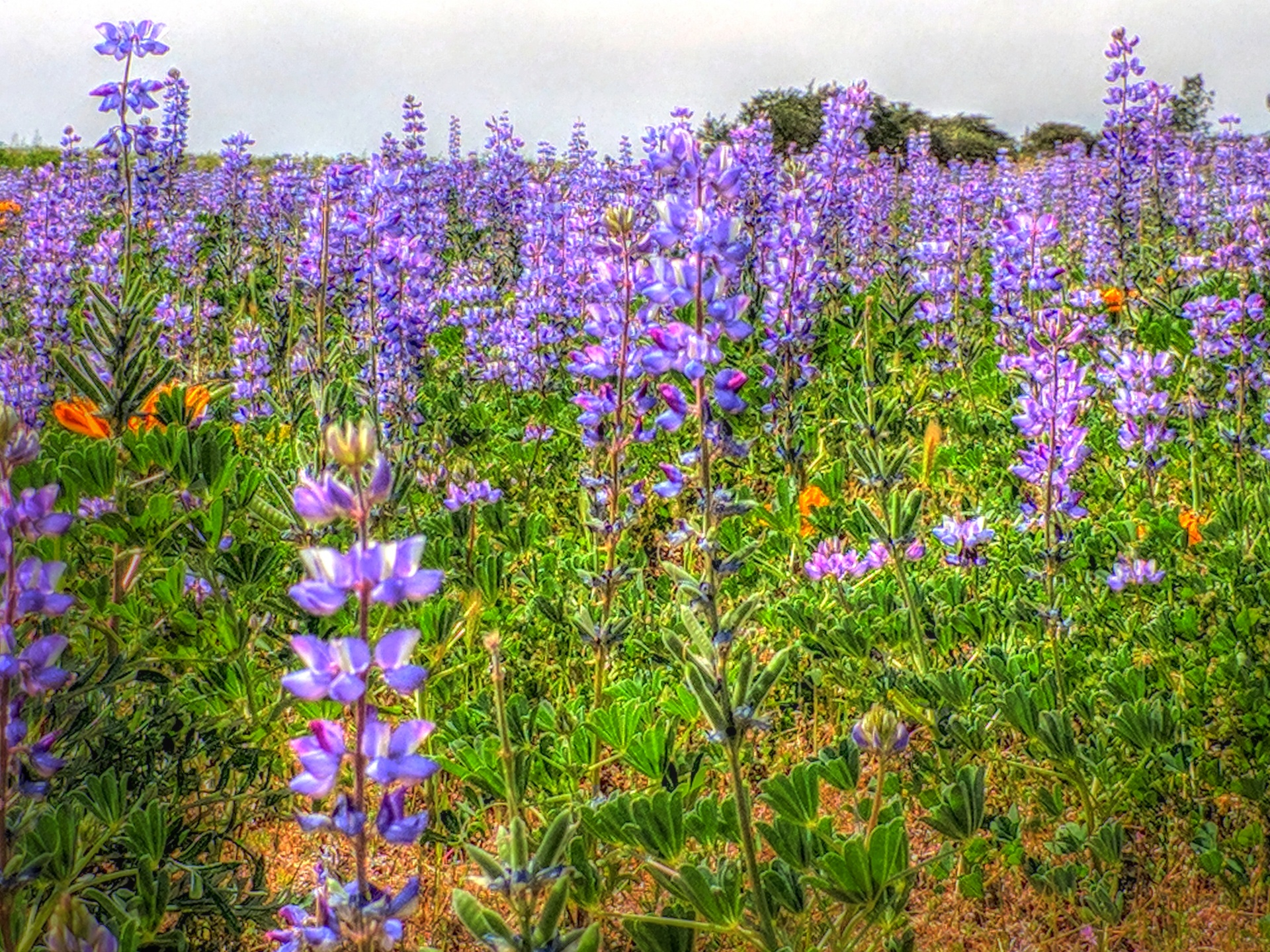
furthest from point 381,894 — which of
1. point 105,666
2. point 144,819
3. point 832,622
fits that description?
point 832,622

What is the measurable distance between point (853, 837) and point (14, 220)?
43.4ft

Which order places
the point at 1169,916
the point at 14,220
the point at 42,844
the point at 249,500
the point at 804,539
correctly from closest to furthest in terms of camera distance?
the point at 42,844 < the point at 1169,916 < the point at 249,500 < the point at 804,539 < the point at 14,220

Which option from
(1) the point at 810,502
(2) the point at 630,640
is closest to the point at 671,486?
(2) the point at 630,640

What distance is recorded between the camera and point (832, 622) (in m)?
2.79

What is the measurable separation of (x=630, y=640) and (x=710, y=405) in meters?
1.28

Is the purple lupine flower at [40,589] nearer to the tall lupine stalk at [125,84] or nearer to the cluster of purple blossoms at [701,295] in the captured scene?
the cluster of purple blossoms at [701,295]

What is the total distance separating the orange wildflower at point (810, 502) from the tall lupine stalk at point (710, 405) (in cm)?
164

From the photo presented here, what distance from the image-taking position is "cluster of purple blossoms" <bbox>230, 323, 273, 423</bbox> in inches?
181

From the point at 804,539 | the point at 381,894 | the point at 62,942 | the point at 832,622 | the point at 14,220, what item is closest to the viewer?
the point at 62,942

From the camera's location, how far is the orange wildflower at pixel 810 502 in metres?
3.57

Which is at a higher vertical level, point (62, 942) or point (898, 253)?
point (898, 253)

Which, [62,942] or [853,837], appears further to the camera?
[853,837]

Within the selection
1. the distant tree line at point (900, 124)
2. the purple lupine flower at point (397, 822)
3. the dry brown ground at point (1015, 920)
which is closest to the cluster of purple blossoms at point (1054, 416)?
the dry brown ground at point (1015, 920)

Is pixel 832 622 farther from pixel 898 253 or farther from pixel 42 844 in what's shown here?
pixel 898 253
